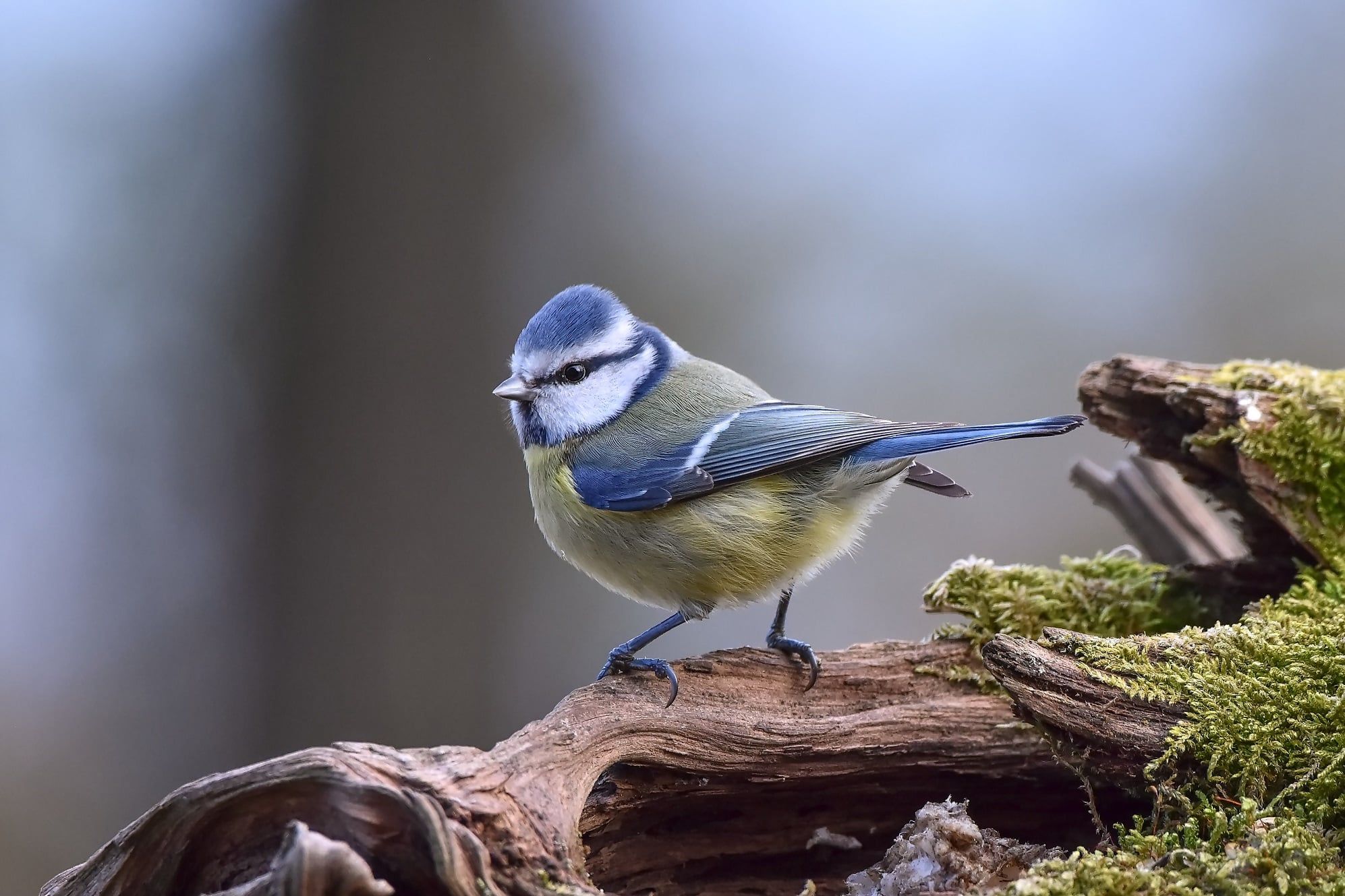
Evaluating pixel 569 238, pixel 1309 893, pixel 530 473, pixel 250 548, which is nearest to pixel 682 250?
pixel 569 238

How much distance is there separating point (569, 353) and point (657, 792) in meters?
0.86

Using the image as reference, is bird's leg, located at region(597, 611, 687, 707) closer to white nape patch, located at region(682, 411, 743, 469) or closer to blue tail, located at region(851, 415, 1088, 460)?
white nape patch, located at region(682, 411, 743, 469)

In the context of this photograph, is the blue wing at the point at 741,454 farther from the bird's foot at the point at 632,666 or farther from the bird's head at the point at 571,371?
the bird's foot at the point at 632,666

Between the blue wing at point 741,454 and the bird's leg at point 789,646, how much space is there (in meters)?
0.26

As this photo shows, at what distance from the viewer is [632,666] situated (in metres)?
1.52

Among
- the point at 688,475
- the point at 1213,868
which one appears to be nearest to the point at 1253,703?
the point at 1213,868

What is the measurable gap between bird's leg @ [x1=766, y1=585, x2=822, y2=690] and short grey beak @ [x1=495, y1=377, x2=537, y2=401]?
0.62 metres

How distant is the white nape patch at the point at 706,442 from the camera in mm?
1734

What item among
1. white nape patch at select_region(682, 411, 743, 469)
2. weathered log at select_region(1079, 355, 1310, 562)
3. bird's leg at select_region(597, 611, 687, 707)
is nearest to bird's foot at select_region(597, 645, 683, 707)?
bird's leg at select_region(597, 611, 687, 707)

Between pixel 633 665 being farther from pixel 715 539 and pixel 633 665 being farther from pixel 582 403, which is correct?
pixel 582 403

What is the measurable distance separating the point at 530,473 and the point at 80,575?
5.42 feet

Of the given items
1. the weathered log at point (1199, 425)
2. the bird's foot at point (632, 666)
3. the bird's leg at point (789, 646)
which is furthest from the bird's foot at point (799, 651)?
the weathered log at point (1199, 425)

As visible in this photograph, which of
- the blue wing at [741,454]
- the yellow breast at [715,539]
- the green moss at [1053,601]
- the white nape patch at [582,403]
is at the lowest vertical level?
the green moss at [1053,601]

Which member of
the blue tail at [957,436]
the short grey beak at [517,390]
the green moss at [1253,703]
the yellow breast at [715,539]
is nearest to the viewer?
the green moss at [1253,703]
